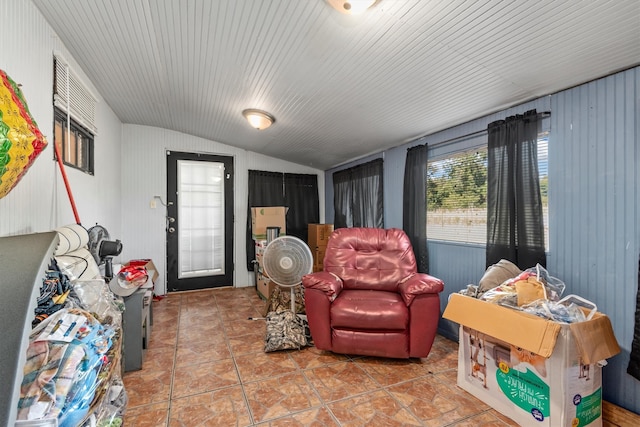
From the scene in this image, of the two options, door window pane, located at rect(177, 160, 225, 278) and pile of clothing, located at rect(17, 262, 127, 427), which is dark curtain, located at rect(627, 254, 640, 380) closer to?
pile of clothing, located at rect(17, 262, 127, 427)

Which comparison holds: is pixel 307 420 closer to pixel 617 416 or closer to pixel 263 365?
pixel 263 365

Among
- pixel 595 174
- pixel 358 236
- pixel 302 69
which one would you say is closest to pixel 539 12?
pixel 595 174

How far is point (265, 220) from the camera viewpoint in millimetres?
→ 4102

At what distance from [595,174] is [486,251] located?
84 centimetres

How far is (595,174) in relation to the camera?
1.66 m

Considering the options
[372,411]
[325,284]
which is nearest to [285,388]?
[372,411]

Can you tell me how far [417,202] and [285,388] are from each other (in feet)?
6.76

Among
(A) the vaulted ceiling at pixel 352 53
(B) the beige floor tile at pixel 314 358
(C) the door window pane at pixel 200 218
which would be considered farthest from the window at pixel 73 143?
(B) the beige floor tile at pixel 314 358

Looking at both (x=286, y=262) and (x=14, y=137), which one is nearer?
(x=14, y=137)

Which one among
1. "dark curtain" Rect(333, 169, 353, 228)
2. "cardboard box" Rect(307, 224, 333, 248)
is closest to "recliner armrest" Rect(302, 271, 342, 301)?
"dark curtain" Rect(333, 169, 353, 228)

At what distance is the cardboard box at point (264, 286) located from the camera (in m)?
3.42

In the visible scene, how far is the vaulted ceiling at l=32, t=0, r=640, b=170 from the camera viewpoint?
4.33 feet

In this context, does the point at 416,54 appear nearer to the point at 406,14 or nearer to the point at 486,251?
the point at 406,14

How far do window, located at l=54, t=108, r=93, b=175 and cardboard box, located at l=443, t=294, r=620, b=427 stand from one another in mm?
2929
